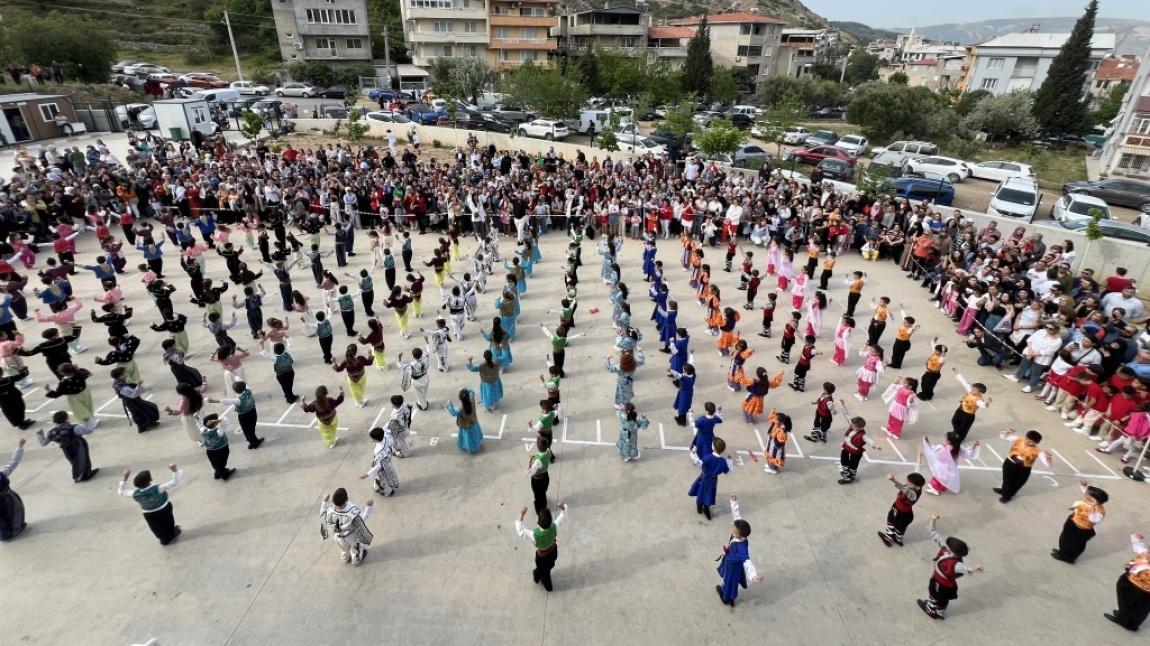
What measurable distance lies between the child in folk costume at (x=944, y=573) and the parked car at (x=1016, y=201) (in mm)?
19757

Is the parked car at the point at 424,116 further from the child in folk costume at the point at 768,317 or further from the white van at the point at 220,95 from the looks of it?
the child in folk costume at the point at 768,317

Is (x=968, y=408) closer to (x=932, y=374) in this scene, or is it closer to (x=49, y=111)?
(x=932, y=374)

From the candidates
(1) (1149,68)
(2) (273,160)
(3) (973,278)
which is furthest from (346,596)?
(1) (1149,68)

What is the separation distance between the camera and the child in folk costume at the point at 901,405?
9.85 meters

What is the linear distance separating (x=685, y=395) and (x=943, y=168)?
28.3 meters

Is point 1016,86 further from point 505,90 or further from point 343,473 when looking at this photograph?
point 343,473

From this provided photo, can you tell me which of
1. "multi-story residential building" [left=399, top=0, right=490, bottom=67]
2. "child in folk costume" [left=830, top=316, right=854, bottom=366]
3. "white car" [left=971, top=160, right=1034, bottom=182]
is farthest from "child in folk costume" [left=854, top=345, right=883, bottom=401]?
"multi-story residential building" [left=399, top=0, right=490, bottom=67]

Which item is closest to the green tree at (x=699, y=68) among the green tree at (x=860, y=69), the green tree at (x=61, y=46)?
the green tree at (x=860, y=69)

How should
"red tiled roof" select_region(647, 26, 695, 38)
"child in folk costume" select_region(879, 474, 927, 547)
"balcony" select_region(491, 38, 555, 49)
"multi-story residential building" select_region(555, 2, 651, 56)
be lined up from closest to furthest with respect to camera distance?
"child in folk costume" select_region(879, 474, 927, 547) → "balcony" select_region(491, 38, 555, 49) → "multi-story residential building" select_region(555, 2, 651, 56) → "red tiled roof" select_region(647, 26, 695, 38)

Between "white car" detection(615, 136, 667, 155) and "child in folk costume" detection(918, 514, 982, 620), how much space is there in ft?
85.2

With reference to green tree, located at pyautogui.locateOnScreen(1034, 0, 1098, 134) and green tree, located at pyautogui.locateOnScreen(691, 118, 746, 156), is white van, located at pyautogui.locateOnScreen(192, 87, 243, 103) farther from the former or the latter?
green tree, located at pyautogui.locateOnScreen(1034, 0, 1098, 134)

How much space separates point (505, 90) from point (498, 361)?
3757 centimetres

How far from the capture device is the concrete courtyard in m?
6.81

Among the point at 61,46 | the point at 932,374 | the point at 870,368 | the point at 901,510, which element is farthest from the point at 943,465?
the point at 61,46
